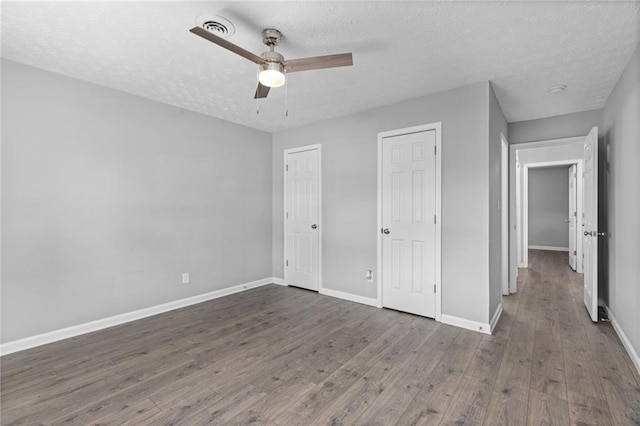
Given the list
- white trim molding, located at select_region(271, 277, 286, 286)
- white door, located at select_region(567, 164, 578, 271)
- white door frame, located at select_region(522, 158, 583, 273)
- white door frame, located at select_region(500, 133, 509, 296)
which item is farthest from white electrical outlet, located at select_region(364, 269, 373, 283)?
white door, located at select_region(567, 164, 578, 271)

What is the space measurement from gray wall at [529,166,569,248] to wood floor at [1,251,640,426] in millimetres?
6698

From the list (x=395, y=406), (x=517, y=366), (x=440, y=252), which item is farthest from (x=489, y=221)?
(x=395, y=406)

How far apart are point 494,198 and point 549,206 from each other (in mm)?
7506

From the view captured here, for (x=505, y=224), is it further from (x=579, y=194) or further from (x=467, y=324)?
(x=579, y=194)

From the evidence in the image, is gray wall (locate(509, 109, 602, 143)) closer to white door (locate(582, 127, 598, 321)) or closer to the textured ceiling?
white door (locate(582, 127, 598, 321))

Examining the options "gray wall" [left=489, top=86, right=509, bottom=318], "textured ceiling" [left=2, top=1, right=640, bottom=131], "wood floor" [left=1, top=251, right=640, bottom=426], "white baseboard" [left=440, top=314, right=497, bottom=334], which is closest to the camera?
"wood floor" [left=1, top=251, right=640, bottom=426]

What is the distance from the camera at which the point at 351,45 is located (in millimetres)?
2467

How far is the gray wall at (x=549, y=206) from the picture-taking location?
8.87 metres

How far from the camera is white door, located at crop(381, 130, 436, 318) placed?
3525mm

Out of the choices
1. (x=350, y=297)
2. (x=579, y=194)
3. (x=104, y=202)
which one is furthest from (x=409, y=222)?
(x=579, y=194)

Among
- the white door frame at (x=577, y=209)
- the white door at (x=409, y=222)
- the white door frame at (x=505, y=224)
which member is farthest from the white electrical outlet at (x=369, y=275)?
the white door frame at (x=577, y=209)

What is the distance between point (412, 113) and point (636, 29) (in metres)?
1.89

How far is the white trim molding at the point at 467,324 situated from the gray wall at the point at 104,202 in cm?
302

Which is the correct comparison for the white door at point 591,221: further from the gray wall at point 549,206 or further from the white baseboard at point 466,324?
the gray wall at point 549,206
